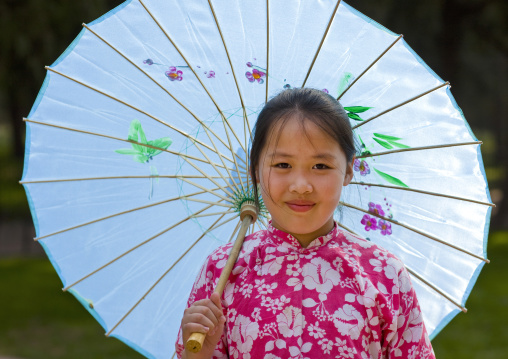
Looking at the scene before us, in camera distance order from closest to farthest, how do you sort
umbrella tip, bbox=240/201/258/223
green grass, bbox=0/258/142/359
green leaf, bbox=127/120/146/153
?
umbrella tip, bbox=240/201/258/223 < green leaf, bbox=127/120/146/153 < green grass, bbox=0/258/142/359

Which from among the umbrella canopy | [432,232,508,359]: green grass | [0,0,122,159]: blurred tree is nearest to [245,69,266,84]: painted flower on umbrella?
the umbrella canopy

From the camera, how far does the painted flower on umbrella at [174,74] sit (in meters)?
2.38

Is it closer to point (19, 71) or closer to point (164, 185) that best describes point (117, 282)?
point (164, 185)

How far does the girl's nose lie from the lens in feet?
6.32

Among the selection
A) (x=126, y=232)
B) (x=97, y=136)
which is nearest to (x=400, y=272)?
(x=126, y=232)

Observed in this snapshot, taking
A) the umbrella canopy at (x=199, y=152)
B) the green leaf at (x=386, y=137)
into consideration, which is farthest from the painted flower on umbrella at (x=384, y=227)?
the green leaf at (x=386, y=137)

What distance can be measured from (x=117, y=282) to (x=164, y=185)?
35 centimetres

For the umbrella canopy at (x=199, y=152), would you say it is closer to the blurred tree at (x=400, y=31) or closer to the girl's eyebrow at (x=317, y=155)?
the girl's eyebrow at (x=317, y=155)

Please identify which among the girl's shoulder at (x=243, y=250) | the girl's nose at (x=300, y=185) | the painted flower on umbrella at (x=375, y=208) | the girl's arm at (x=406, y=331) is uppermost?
the girl's nose at (x=300, y=185)

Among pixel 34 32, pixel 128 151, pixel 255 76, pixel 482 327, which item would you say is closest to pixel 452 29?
pixel 482 327

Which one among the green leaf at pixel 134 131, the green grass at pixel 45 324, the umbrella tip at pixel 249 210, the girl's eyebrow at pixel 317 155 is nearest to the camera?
the girl's eyebrow at pixel 317 155

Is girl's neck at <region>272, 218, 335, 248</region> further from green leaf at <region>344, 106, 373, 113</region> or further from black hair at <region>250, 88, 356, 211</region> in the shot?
green leaf at <region>344, 106, 373, 113</region>

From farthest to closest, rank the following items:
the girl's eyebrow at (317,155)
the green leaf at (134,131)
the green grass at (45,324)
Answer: the green grass at (45,324), the green leaf at (134,131), the girl's eyebrow at (317,155)

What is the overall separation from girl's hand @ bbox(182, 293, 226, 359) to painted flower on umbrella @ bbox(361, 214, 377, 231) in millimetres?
677
